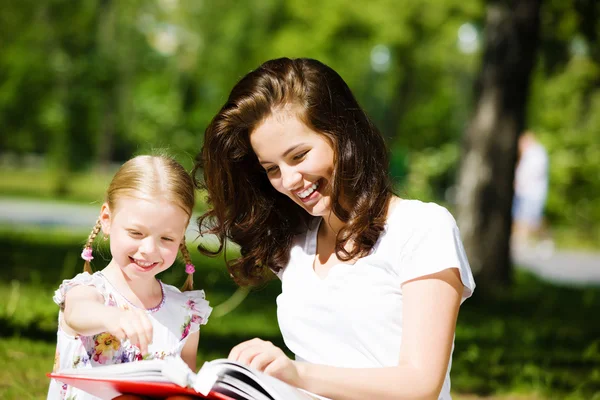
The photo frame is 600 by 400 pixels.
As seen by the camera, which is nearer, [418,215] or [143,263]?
[418,215]

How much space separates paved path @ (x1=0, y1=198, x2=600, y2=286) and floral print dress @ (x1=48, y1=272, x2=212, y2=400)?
686 cm

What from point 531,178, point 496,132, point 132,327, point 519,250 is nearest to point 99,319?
point 132,327

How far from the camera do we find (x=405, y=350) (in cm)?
205

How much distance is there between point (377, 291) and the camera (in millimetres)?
2223

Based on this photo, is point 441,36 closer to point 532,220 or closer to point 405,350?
point 532,220

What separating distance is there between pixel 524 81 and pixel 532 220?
612 cm

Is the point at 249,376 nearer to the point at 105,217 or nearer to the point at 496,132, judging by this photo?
the point at 105,217

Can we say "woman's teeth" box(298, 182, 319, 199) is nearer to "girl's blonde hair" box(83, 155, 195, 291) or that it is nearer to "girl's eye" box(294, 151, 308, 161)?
"girl's eye" box(294, 151, 308, 161)

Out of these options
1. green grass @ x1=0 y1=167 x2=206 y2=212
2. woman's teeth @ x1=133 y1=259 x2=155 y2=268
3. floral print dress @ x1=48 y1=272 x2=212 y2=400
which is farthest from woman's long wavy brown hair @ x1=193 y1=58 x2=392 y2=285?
green grass @ x1=0 y1=167 x2=206 y2=212

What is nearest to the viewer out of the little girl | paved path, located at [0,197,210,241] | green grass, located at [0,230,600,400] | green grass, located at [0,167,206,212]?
the little girl

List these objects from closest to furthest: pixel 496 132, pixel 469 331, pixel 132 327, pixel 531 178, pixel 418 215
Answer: pixel 132 327, pixel 418 215, pixel 469 331, pixel 496 132, pixel 531 178

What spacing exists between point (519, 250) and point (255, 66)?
16.6ft

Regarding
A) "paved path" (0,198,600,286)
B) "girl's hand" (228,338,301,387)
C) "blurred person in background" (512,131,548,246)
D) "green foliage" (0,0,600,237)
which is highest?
"green foliage" (0,0,600,237)

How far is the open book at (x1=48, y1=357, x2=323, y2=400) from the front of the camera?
1761 mm
